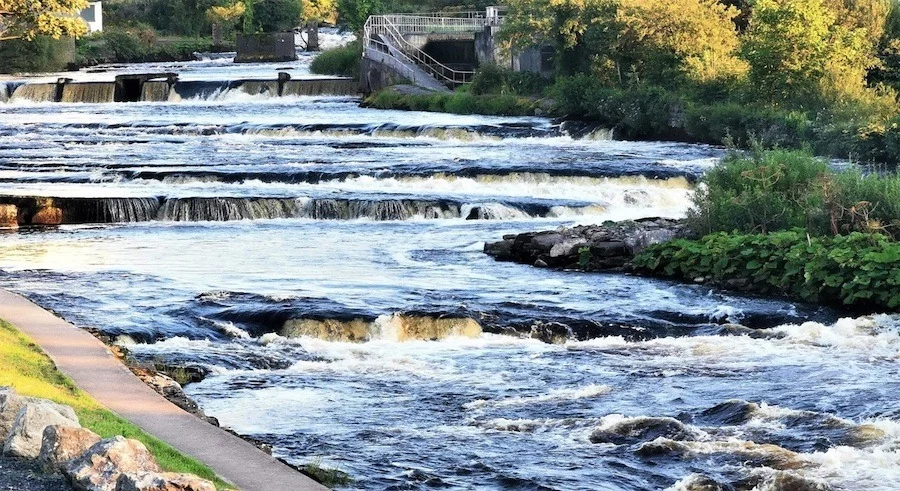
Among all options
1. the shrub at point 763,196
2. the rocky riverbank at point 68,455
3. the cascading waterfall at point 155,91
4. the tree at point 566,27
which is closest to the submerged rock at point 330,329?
Result: the shrub at point 763,196

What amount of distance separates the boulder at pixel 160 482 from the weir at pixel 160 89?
52696 mm

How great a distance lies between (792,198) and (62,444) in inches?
586

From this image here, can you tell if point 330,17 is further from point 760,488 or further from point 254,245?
point 760,488

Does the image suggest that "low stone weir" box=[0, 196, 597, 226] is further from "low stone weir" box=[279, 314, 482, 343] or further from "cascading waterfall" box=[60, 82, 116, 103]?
"cascading waterfall" box=[60, 82, 116, 103]

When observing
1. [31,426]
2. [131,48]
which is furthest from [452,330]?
[131,48]

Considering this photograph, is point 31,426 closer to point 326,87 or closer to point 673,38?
point 673,38

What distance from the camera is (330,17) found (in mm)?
123688

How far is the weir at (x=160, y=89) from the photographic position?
195ft

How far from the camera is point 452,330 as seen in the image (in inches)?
696

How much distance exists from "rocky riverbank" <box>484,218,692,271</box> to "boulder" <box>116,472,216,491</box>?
1418cm

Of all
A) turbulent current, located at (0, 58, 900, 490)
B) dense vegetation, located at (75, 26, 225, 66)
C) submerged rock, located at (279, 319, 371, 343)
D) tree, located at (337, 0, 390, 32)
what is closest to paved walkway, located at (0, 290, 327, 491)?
turbulent current, located at (0, 58, 900, 490)

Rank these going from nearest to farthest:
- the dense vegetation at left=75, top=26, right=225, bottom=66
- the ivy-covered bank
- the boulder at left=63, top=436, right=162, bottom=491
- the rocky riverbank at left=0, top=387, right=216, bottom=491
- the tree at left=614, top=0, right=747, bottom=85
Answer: the rocky riverbank at left=0, top=387, right=216, bottom=491 < the boulder at left=63, top=436, right=162, bottom=491 < the ivy-covered bank < the tree at left=614, top=0, right=747, bottom=85 < the dense vegetation at left=75, top=26, right=225, bottom=66

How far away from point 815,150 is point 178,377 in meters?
21.4

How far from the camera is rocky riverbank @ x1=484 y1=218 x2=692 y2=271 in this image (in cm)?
2238
